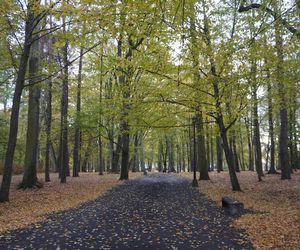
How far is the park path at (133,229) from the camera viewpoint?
5633mm

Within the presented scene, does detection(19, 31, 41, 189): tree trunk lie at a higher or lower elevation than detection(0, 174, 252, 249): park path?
higher

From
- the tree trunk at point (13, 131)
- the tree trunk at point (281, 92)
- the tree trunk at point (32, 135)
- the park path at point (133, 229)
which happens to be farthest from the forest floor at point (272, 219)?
the tree trunk at point (32, 135)

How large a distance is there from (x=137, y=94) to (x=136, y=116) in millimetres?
1718

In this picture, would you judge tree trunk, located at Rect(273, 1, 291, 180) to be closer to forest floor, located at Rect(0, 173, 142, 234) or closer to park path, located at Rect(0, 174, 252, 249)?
park path, located at Rect(0, 174, 252, 249)

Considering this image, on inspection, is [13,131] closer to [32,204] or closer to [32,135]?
[32,204]

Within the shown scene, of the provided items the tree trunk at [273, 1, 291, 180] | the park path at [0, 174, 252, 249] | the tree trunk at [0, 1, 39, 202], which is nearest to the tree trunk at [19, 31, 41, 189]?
the tree trunk at [0, 1, 39, 202]

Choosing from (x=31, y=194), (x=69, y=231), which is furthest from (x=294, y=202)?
(x=31, y=194)

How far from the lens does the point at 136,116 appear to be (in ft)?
49.3

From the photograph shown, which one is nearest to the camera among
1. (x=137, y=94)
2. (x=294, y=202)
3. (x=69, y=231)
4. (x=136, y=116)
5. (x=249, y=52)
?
(x=69, y=231)

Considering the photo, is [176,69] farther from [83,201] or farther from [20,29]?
[20,29]

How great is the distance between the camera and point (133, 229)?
672 cm

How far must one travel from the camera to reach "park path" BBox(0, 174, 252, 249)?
5633mm

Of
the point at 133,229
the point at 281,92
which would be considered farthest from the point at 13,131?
the point at 281,92

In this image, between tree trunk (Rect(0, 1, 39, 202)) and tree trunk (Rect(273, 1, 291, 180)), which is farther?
tree trunk (Rect(0, 1, 39, 202))
